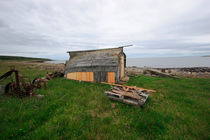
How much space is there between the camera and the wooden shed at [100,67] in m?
10.9

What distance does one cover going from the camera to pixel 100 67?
11.3 metres

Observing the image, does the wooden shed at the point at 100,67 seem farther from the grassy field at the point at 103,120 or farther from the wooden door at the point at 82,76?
the grassy field at the point at 103,120

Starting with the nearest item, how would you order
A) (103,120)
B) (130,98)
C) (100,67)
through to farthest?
(103,120) → (130,98) → (100,67)

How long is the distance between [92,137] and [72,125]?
1.11 m

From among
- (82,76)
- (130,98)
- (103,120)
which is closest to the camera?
(103,120)

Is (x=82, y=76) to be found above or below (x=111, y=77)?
below

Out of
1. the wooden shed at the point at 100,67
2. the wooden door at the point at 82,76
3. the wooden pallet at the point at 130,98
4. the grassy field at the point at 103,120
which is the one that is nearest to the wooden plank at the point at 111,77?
the wooden shed at the point at 100,67

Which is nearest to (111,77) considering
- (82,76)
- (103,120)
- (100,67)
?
(100,67)

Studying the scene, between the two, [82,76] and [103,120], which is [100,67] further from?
[103,120]

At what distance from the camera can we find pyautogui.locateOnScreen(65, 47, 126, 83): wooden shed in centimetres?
1090

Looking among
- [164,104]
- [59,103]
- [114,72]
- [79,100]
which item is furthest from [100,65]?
[164,104]

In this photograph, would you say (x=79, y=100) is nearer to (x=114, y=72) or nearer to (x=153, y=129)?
(x=153, y=129)

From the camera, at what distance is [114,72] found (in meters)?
10.7

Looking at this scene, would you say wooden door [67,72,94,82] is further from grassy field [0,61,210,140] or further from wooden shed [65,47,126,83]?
grassy field [0,61,210,140]
